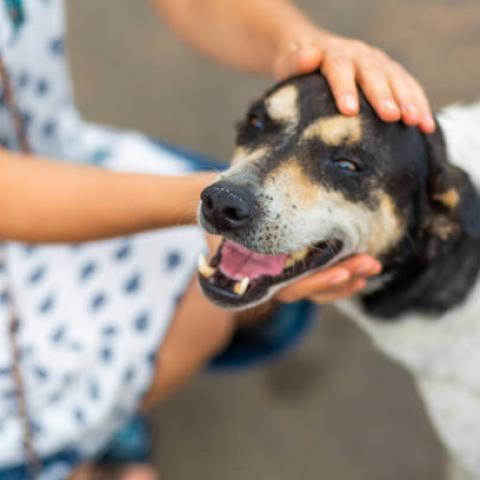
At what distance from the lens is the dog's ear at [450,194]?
2.01 m

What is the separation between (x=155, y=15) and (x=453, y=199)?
2.40m

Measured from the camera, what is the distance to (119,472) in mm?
2752

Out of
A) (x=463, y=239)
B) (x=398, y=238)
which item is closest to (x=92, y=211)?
(x=398, y=238)

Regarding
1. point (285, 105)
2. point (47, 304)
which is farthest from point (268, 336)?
point (285, 105)

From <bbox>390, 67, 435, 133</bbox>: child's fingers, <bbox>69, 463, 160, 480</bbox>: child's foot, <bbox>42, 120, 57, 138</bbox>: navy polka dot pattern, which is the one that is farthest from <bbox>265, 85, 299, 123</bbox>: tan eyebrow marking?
<bbox>69, 463, 160, 480</bbox>: child's foot

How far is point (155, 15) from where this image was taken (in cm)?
400

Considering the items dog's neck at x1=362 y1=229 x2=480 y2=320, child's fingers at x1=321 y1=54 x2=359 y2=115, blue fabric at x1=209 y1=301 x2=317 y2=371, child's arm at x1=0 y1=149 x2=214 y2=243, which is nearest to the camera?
child's fingers at x1=321 y1=54 x2=359 y2=115

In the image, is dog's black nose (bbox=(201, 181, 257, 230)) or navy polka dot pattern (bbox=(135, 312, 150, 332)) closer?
dog's black nose (bbox=(201, 181, 257, 230))

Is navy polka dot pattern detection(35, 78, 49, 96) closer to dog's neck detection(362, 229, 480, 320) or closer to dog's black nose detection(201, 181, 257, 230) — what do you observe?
dog's black nose detection(201, 181, 257, 230)

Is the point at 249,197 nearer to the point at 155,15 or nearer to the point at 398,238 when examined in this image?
the point at 398,238

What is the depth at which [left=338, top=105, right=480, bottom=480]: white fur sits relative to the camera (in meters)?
2.19

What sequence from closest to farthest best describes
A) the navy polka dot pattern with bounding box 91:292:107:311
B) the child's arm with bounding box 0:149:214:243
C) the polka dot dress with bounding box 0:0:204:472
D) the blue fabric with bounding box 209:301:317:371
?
the child's arm with bounding box 0:149:214:243 < the polka dot dress with bounding box 0:0:204:472 < the navy polka dot pattern with bounding box 91:292:107:311 < the blue fabric with bounding box 209:301:317:371

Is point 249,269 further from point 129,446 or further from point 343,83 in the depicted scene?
point 129,446

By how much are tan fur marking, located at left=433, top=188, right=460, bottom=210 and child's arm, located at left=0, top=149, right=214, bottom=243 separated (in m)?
0.56
